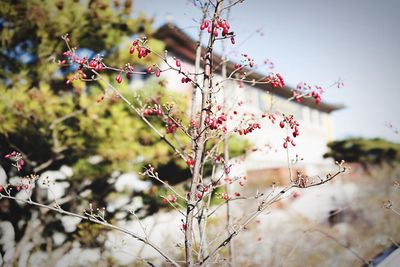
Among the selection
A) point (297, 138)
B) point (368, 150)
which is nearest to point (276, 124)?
point (297, 138)

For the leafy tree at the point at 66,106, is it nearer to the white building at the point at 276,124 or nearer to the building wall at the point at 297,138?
the white building at the point at 276,124

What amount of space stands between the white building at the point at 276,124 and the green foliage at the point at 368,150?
1.63 m

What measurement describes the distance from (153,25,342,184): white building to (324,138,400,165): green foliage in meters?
1.63

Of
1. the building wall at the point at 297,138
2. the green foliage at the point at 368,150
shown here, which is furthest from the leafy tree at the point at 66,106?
the green foliage at the point at 368,150

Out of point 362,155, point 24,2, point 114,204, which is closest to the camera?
point 24,2

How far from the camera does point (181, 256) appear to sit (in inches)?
212

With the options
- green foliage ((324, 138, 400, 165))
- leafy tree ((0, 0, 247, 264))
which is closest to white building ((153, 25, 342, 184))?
green foliage ((324, 138, 400, 165))

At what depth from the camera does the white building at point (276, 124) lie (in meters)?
11.0

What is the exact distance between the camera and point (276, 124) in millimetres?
17406

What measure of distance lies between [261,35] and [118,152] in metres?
Answer: 3.23

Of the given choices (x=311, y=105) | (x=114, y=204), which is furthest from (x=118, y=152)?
(x=311, y=105)

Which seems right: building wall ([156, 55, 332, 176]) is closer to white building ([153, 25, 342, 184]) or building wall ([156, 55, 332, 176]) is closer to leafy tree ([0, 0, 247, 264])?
white building ([153, 25, 342, 184])

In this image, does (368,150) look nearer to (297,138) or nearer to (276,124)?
(297,138)

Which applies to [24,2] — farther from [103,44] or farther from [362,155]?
[362,155]
